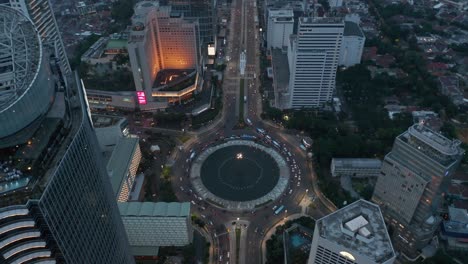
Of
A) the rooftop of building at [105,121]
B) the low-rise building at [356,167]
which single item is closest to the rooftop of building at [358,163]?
the low-rise building at [356,167]

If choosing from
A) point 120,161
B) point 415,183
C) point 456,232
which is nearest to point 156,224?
point 120,161

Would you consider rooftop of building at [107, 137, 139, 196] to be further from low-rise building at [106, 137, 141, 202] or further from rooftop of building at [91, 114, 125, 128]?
rooftop of building at [91, 114, 125, 128]

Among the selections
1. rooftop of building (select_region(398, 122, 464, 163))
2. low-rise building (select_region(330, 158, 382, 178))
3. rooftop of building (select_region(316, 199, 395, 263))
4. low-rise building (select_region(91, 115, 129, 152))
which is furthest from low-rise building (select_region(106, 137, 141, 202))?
rooftop of building (select_region(398, 122, 464, 163))

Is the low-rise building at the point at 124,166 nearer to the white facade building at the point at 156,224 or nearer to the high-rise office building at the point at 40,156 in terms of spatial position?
the white facade building at the point at 156,224

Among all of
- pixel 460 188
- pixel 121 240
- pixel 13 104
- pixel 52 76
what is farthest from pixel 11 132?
pixel 460 188

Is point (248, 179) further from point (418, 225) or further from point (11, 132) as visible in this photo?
point (11, 132)
